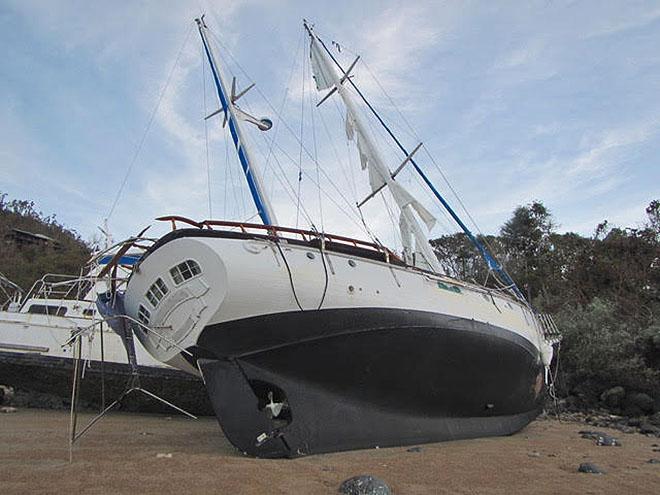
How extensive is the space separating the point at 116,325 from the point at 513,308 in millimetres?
8234

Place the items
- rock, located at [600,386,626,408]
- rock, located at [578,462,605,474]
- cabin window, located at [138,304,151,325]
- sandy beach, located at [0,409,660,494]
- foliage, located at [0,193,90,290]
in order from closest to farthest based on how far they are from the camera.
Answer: sandy beach, located at [0,409,660,494]
rock, located at [578,462,605,474]
cabin window, located at [138,304,151,325]
rock, located at [600,386,626,408]
foliage, located at [0,193,90,290]

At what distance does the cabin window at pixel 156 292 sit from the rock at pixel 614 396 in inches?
614

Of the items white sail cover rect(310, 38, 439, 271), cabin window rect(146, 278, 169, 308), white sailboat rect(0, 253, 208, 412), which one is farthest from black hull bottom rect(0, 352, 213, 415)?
white sail cover rect(310, 38, 439, 271)

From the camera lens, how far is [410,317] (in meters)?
7.40

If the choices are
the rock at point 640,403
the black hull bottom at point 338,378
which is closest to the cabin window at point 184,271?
the black hull bottom at point 338,378

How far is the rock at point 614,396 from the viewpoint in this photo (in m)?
16.1

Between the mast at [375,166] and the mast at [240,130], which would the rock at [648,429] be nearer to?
the mast at [375,166]

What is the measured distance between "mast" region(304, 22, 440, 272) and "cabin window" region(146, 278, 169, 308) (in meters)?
6.61

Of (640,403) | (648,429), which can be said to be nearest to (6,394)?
(648,429)

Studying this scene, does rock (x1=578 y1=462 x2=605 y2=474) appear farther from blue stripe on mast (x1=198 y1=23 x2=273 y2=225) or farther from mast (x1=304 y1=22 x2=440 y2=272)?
blue stripe on mast (x1=198 y1=23 x2=273 y2=225)

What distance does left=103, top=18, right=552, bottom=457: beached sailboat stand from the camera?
6.28 meters

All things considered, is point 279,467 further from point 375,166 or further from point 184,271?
point 375,166

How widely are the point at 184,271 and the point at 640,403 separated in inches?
617

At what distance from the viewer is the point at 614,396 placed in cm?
1620
